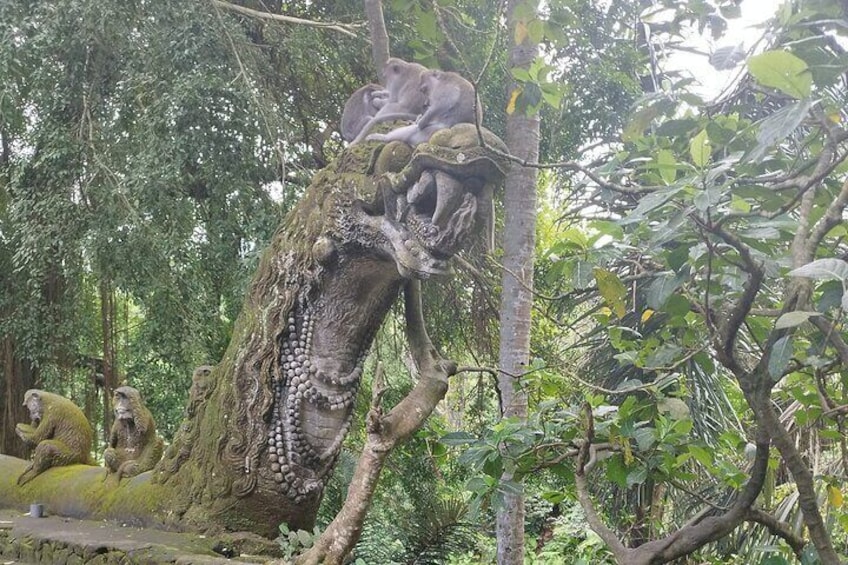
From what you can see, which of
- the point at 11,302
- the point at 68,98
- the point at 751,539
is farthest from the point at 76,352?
the point at 751,539

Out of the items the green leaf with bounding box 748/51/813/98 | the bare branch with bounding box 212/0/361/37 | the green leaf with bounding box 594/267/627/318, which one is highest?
the bare branch with bounding box 212/0/361/37

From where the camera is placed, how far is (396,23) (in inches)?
181

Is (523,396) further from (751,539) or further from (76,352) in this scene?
(76,352)

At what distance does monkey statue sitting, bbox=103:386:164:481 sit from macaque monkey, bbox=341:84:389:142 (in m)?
1.14

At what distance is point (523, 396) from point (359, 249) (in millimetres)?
1297

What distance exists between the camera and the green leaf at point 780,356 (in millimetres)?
1155

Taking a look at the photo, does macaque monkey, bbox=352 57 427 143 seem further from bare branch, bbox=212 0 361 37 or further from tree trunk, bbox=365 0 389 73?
bare branch, bbox=212 0 361 37

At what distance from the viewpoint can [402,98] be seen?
251 centimetres

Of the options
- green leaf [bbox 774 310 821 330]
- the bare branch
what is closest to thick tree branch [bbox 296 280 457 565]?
green leaf [bbox 774 310 821 330]

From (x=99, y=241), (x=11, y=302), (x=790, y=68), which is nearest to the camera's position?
(x=790, y=68)

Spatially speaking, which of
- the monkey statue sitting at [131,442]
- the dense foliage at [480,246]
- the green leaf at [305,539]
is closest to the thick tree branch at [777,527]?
the dense foliage at [480,246]

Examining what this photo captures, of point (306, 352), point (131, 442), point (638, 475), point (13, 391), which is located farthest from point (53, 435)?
point (13, 391)

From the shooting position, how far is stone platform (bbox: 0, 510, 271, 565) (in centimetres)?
201

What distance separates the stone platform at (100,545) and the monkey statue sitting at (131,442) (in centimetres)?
20
